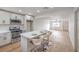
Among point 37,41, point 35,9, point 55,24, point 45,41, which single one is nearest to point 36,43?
point 37,41

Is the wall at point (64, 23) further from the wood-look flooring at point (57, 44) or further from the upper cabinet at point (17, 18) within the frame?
the upper cabinet at point (17, 18)

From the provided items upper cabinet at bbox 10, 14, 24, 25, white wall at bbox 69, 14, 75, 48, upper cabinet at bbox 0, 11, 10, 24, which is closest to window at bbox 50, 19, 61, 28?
white wall at bbox 69, 14, 75, 48

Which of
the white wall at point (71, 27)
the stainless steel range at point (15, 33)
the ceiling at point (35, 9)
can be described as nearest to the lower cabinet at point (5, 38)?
the stainless steel range at point (15, 33)

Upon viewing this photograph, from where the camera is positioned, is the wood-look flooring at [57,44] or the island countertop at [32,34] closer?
the wood-look flooring at [57,44]

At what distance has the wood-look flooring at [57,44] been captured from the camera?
1533 millimetres

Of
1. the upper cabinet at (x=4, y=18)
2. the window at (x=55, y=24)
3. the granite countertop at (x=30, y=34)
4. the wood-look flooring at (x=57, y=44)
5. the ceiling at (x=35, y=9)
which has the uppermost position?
the ceiling at (x=35, y=9)

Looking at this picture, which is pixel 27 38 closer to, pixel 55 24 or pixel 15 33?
pixel 15 33

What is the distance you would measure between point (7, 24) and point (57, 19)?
996 millimetres

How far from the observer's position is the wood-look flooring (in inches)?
60.4

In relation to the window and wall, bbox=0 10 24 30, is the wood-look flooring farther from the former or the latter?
wall, bbox=0 10 24 30

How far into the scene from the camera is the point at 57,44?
1681mm
